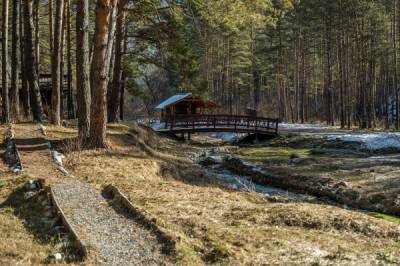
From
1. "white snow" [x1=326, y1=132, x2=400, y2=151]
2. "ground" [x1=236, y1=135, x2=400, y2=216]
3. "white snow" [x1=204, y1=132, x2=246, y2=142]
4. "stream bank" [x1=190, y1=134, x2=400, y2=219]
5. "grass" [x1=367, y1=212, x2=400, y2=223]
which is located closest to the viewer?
"grass" [x1=367, y1=212, x2=400, y2=223]

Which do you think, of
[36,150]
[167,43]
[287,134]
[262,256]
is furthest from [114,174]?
[287,134]

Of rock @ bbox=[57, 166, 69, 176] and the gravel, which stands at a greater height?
rock @ bbox=[57, 166, 69, 176]

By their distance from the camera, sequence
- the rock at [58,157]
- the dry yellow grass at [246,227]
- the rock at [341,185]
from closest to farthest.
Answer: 1. the dry yellow grass at [246,227]
2. the rock at [58,157]
3. the rock at [341,185]

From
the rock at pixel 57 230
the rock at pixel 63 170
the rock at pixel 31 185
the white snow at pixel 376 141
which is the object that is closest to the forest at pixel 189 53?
the rock at pixel 63 170

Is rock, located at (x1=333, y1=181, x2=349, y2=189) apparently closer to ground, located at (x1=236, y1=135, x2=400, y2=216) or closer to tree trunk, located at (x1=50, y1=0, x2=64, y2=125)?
ground, located at (x1=236, y1=135, x2=400, y2=216)

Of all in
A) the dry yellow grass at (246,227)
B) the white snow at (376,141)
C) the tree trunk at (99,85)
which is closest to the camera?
the dry yellow grass at (246,227)

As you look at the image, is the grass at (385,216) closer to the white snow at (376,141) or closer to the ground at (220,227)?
the ground at (220,227)

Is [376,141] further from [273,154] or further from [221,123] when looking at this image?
[221,123]

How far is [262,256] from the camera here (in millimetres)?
6969

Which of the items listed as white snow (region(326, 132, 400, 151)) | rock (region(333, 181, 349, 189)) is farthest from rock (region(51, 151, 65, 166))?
white snow (region(326, 132, 400, 151))

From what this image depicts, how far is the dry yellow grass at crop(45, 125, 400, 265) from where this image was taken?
702 centimetres

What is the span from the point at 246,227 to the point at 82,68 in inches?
334

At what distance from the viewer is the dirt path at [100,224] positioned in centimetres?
656

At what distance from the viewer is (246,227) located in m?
8.36
